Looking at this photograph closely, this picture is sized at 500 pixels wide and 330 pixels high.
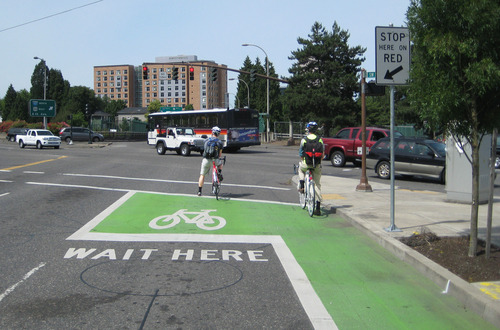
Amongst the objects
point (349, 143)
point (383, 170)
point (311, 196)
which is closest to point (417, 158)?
point (383, 170)

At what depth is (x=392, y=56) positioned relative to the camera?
8.32 meters

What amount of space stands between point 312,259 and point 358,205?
481 centimetres

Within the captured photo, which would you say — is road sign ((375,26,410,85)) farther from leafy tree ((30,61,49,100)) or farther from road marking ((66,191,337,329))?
leafy tree ((30,61,49,100))

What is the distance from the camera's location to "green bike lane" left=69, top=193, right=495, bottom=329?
4.82m

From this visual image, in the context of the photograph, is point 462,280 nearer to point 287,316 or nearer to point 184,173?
point 287,316

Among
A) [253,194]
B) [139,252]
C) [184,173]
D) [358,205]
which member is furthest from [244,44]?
[139,252]

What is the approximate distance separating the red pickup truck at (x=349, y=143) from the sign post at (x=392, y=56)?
14.9m

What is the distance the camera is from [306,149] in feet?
33.3

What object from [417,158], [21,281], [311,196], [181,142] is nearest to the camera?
[21,281]

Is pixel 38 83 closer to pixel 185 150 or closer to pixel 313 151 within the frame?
pixel 185 150

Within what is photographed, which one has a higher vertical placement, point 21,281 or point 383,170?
point 383,170

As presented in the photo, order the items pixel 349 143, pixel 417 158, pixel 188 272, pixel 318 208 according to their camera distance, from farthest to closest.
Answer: pixel 349 143 < pixel 417 158 < pixel 318 208 < pixel 188 272

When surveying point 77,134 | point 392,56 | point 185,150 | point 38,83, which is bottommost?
point 185,150

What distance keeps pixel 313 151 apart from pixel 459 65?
452 centimetres
